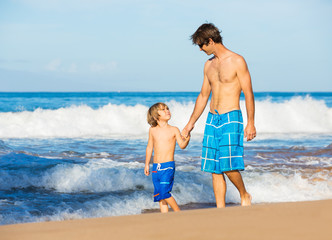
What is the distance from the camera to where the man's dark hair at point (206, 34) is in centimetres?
414

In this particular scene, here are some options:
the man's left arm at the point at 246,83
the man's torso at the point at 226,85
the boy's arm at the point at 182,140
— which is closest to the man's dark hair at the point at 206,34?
the man's torso at the point at 226,85

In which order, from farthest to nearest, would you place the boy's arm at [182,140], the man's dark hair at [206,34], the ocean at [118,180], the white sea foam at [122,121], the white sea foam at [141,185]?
the white sea foam at [122,121] → the white sea foam at [141,185] → the ocean at [118,180] → the boy's arm at [182,140] → the man's dark hair at [206,34]

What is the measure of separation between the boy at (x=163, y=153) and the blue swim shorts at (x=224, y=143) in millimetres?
414

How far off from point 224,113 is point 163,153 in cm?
87

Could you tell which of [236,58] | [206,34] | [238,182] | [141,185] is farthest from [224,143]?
[141,185]

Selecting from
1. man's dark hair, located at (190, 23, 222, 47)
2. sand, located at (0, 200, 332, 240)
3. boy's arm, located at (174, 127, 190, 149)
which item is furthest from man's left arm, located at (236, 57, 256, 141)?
sand, located at (0, 200, 332, 240)

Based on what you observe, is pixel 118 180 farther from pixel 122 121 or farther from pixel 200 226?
pixel 122 121

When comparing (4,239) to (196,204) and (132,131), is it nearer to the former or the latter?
(196,204)

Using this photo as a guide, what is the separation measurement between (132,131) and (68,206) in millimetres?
13095

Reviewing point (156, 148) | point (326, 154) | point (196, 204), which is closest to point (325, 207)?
point (156, 148)

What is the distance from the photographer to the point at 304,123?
21.6 meters

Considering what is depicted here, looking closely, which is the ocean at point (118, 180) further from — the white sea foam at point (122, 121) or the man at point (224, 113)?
the white sea foam at point (122, 121)

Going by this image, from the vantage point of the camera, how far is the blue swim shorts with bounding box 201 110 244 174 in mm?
4027

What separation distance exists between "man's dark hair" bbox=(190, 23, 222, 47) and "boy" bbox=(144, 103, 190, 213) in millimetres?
812
